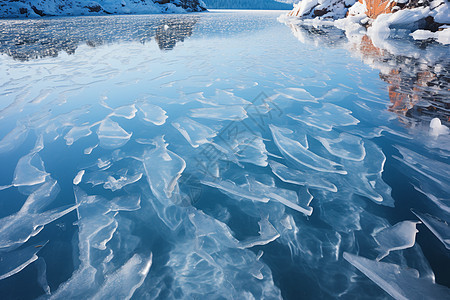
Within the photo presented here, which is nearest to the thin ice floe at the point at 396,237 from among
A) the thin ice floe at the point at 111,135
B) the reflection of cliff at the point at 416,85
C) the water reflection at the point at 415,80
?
the water reflection at the point at 415,80

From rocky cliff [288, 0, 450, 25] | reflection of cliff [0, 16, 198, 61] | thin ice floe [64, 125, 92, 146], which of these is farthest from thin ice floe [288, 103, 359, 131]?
rocky cliff [288, 0, 450, 25]

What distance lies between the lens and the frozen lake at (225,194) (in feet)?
3.60

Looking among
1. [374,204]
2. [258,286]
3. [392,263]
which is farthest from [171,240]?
[374,204]

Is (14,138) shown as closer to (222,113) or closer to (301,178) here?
(222,113)

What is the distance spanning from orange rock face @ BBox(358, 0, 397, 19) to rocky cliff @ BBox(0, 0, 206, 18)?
3962 centimetres

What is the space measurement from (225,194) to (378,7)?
1691 centimetres

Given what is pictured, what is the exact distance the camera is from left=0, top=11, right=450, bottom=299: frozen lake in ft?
3.60

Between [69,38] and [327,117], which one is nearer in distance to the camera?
[327,117]

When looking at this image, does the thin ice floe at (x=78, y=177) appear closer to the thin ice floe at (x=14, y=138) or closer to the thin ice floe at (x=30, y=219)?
the thin ice floe at (x=30, y=219)

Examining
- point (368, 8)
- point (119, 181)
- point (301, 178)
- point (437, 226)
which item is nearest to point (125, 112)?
point (119, 181)

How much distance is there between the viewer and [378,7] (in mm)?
12703

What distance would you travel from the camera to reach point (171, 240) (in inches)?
50.6

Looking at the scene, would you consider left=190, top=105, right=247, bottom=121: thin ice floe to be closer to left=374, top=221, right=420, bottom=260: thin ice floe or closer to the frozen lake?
the frozen lake

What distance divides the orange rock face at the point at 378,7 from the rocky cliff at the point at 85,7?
1560 inches
